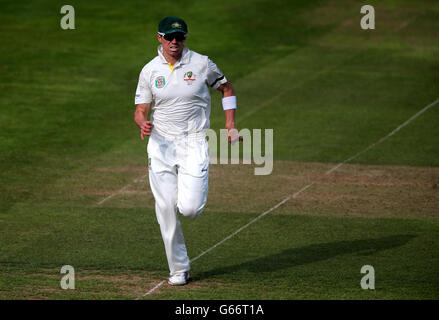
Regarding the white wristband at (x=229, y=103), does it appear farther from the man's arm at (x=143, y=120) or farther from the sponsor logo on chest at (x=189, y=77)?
the man's arm at (x=143, y=120)

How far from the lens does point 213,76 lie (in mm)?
10109

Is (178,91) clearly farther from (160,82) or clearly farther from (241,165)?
(241,165)

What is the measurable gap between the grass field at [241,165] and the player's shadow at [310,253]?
0.12ft

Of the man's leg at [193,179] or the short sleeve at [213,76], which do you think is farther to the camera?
the short sleeve at [213,76]

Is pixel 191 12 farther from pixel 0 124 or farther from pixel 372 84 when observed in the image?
pixel 0 124

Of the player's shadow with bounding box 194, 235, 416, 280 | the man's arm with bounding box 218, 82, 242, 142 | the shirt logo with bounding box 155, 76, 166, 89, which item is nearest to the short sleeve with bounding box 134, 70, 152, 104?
the shirt logo with bounding box 155, 76, 166, 89

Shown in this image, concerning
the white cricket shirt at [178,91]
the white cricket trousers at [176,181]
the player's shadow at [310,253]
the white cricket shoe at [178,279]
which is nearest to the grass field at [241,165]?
the player's shadow at [310,253]

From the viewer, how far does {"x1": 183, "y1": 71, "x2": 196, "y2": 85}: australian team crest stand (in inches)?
392

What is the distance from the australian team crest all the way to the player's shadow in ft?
7.40

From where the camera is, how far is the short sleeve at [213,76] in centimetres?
1005

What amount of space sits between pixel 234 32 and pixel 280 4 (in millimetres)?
2929

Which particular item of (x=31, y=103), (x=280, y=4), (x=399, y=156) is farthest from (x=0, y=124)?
(x=280, y=4)

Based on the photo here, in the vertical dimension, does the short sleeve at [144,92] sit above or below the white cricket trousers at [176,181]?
above

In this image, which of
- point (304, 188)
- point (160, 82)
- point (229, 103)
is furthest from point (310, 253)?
point (304, 188)
